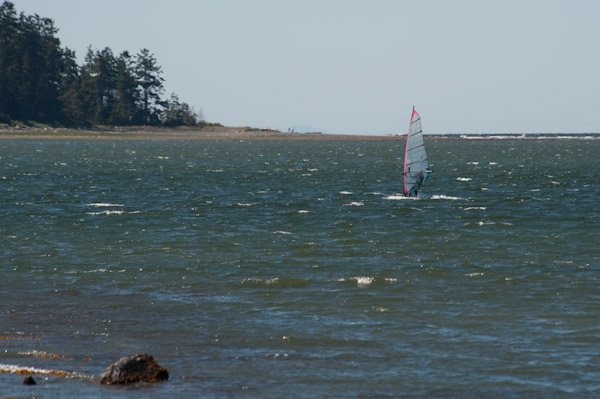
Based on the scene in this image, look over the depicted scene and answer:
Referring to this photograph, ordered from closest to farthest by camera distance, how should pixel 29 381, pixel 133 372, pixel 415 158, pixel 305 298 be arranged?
pixel 29 381
pixel 133 372
pixel 305 298
pixel 415 158

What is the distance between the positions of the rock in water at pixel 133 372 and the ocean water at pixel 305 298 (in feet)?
0.86

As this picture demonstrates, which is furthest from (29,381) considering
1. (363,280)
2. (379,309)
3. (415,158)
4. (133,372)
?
(415,158)

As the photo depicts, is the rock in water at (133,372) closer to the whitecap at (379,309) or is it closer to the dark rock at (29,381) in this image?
the dark rock at (29,381)

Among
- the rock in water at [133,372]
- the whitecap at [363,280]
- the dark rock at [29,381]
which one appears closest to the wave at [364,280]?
the whitecap at [363,280]

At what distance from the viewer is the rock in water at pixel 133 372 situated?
15.8 meters

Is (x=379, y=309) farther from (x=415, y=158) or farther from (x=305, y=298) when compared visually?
(x=415, y=158)

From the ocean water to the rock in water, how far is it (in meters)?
0.26

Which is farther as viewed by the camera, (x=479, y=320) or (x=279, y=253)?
(x=279, y=253)

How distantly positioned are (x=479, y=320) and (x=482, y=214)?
26270mm

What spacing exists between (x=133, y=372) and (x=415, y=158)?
4127 centimetres

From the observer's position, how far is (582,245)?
113 ft

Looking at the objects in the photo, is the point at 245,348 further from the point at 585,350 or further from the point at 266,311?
the point at 585,350

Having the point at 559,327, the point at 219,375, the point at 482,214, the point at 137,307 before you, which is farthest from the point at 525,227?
the point at 219,375

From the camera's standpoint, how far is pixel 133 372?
1588cm
